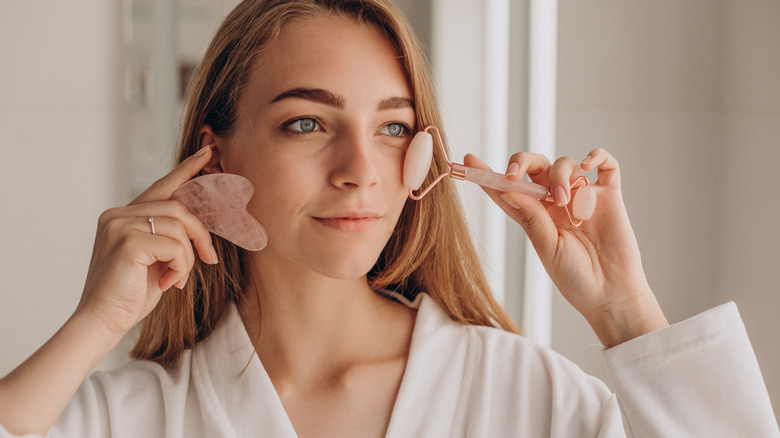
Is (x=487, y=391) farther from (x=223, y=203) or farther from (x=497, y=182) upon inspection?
(x=223, y=203)

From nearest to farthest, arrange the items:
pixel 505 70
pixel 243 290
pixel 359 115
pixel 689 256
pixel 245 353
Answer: pixel 359 115, pixel 245 353, pixel 243 290, pixel 689 256, pixel 505 70

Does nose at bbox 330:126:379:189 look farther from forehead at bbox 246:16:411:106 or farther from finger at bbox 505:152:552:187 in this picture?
finger at bbox 505:152:552:187

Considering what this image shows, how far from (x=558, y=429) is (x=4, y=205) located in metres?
1.51

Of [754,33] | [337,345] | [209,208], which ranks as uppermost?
[754,33]

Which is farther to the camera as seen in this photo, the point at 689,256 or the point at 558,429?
the point at 689,256

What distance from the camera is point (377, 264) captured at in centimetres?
135

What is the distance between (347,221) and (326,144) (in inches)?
4.8

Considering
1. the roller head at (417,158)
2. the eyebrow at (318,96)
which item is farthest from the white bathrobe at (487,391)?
the eyebrow at (318,96)

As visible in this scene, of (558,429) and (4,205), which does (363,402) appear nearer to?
(558,429)

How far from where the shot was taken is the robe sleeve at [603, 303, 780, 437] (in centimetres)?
96

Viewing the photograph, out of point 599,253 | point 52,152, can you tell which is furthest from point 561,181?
point 52,152

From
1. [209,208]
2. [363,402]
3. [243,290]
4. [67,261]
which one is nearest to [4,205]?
[67,261]

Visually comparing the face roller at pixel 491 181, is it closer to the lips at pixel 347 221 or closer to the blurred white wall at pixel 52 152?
the lips at pixel 347 221

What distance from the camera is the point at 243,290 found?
51.6 inches
